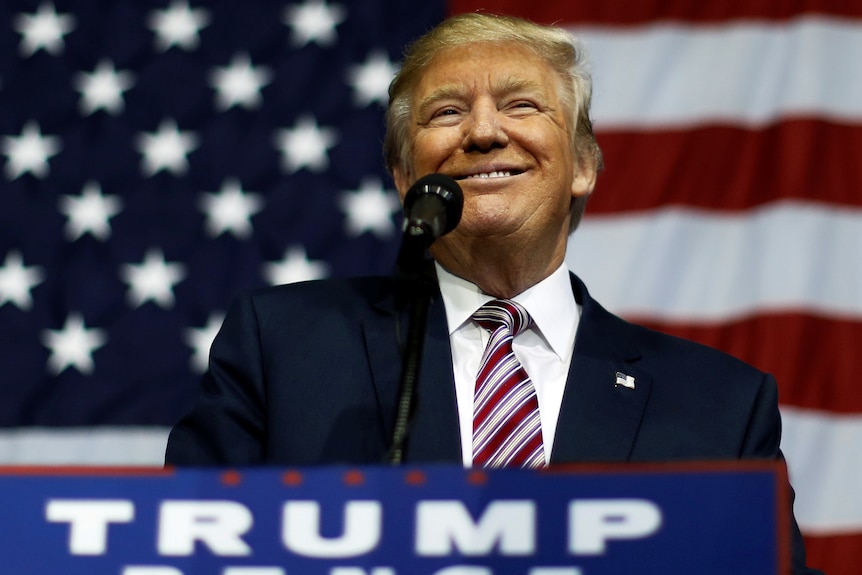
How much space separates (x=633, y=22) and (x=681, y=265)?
→ 0.59 metres

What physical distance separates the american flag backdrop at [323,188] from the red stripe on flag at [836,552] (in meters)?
0.05

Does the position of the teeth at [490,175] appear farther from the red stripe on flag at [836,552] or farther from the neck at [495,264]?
the red stripe on flag at [836,552]

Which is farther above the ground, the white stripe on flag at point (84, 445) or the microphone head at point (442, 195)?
the microphone head at point (442, 195)

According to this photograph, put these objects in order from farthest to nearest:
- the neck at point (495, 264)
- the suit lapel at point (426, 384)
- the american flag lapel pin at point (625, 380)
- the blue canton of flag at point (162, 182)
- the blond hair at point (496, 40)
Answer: the blue canton of flag at point (162, 182), the blond hair at point (496, 40), the neck at point (495, 264), the american flag lapel pin at point (625, 380), the suit lapel at point (426, 384)

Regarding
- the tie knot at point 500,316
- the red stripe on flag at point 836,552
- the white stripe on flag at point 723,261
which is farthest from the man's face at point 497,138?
the red stripe on flag at point 836,552

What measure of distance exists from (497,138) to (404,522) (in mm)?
908

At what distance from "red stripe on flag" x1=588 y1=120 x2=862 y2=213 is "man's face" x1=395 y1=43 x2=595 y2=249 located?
0.79 meters

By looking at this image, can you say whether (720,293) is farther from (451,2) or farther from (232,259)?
(232,259)

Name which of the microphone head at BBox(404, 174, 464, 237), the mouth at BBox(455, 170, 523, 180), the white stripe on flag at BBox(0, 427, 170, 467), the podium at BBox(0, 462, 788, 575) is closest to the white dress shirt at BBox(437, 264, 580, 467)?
the mouth at BBox(455, 170, 523, 180)

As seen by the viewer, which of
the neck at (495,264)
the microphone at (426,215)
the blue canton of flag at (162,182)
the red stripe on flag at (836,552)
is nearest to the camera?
the microphone at (426,215)

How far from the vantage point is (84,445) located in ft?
8.46

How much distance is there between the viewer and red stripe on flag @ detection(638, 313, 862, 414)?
96.2 inches

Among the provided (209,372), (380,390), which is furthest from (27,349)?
(380,390)

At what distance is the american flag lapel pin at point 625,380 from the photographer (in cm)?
161
